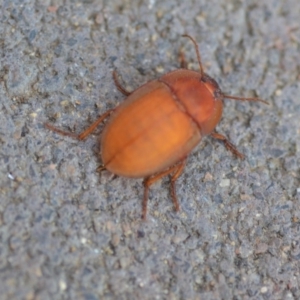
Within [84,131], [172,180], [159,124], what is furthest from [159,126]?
[84,131]

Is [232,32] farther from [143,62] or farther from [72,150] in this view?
[72,150]

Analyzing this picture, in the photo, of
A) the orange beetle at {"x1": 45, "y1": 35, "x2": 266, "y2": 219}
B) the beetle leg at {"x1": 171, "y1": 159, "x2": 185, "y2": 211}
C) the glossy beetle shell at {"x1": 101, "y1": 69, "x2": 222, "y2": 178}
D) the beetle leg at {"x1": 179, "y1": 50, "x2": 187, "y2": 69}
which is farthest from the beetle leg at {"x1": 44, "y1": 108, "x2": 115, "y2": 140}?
the beetle leg at {"x1": 179, "y1": 50, "x2": 187, "y2": 69}

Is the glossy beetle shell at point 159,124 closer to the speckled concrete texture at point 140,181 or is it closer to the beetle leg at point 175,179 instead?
the beetle leg at point 175,179

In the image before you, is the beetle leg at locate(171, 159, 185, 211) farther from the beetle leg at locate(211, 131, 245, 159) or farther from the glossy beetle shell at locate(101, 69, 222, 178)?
the beetle leg at locate(211, 131, 245, 159)

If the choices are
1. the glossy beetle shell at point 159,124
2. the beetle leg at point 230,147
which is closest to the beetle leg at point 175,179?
the glossy beetle shell at point 159,124

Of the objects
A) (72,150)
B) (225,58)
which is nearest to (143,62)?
(225,58)

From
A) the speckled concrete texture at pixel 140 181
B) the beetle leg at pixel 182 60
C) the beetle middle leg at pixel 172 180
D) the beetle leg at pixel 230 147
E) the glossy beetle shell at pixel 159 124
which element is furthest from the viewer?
the beetle leg at pixel 182 60
